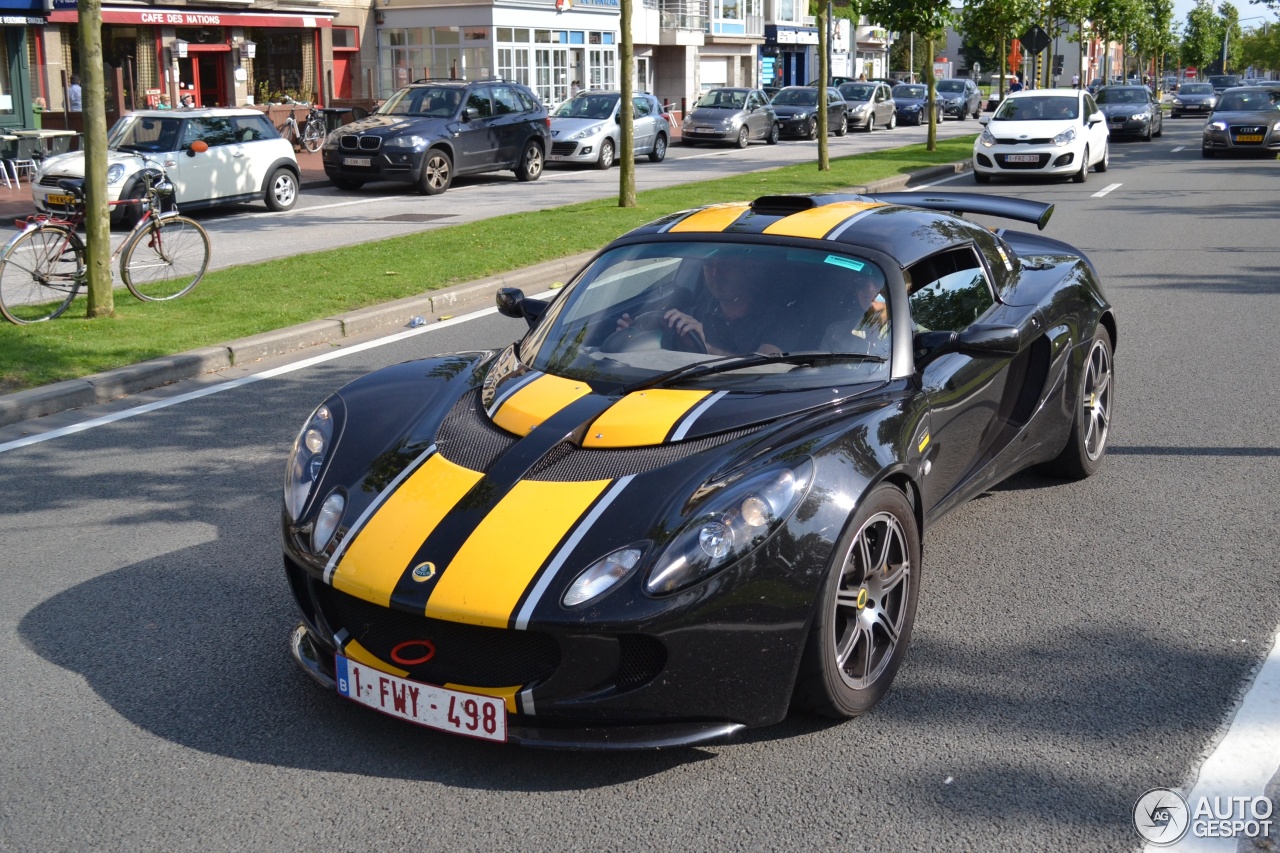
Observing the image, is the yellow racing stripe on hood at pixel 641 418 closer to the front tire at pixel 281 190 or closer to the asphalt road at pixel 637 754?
the asphalt road at pixel 637 754

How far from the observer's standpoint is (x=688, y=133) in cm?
3681

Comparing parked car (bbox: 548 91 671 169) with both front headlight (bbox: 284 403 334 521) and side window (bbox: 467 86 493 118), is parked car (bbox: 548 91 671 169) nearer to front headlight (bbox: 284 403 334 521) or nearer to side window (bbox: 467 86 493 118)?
side window (bbox: 467 86 493 118)

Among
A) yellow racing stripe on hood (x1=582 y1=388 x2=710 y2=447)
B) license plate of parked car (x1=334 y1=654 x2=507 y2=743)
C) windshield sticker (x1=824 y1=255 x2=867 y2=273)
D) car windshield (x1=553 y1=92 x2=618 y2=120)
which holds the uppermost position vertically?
car windshield (x1=553 y1=92 x2=618 y2=120)

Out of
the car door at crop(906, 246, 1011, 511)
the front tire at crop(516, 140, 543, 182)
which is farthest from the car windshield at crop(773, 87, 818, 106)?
the car door at crop(906, 246, 1011, 511)

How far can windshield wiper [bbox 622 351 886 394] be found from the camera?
4.31 m

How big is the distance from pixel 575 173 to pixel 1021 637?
2301cm

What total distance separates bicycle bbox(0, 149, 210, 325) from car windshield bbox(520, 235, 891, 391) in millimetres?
6342

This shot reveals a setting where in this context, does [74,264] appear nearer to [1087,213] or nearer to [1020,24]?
[1087,213]

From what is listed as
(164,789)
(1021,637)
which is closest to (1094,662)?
(1021,637)

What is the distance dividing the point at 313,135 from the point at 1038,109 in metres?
17.6

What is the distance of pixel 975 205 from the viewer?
601cm

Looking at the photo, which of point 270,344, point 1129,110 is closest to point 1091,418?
point 270,344

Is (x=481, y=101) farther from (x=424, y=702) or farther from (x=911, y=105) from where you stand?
(x=911, y=105)

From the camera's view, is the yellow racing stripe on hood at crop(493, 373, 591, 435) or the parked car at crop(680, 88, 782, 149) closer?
the yellow racing stripe on hood at crop(493, 373, 591, 435)
